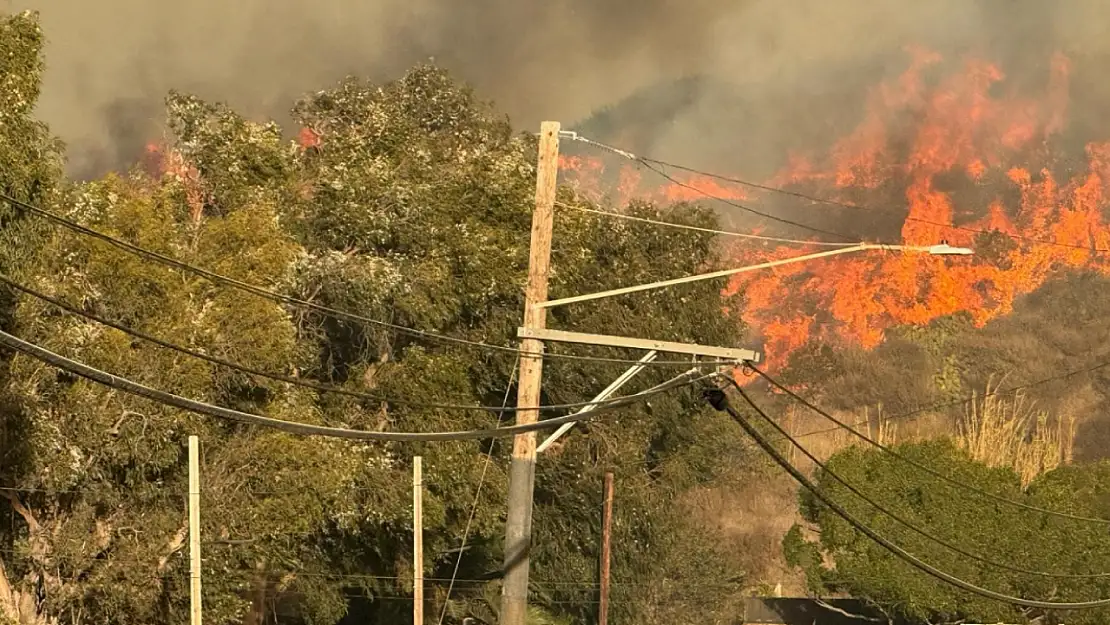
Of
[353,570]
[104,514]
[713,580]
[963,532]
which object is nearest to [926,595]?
[963,532]

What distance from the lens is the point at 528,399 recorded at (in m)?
26.6

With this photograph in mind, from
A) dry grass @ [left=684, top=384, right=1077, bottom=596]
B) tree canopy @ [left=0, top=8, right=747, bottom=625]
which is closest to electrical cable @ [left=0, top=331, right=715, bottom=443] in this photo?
tree canopy @ [left=0, top=8, right=747, bottom=625]

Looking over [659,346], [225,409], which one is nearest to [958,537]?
[659,346]

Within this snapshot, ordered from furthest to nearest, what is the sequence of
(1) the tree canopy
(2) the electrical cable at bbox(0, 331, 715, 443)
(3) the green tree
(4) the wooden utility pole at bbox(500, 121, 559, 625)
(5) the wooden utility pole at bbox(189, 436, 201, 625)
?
(3) the green tree, (1) the tree canopy, (5) the wooden utility pole at bbox(189, 436, 201, 625), (4) the wooden utility pole at bbox(500, 121, 559, 625), (2) the electrical cable at bbox(0, 331, 715, 443)

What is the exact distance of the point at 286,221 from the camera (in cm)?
4338

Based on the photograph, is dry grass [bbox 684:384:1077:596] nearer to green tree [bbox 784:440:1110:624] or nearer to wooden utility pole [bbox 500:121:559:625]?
green tree [bbox 784:440:1110:624]

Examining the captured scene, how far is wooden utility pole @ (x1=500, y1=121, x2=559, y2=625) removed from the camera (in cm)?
2614

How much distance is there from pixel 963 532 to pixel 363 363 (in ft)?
80.2

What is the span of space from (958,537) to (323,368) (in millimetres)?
24275

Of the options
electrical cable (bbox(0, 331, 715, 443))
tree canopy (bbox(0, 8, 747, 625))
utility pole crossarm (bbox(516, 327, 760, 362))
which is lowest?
electrical cable (bbox(0, 331, 715, 443))

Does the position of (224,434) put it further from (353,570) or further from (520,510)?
(520,510)

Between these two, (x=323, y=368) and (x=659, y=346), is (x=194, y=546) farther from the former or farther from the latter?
(x=323, y=368)

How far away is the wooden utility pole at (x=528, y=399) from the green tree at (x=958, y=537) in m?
33.2

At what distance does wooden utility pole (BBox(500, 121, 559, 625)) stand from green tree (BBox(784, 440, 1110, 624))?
33160 millimetres
